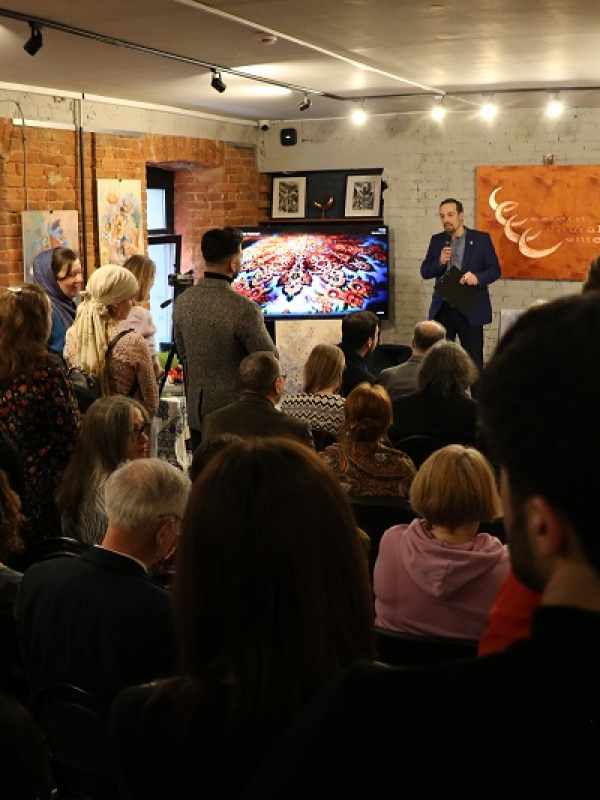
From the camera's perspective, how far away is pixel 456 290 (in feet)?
28.0

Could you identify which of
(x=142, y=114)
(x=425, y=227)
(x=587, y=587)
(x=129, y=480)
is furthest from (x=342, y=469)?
(x=425, y=227)

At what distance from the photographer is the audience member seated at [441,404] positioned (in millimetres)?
4691

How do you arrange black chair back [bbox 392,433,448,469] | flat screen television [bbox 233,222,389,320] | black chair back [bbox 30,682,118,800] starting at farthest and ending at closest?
flat screen television [bbox 233,222,389,320] < black chair back [bbox 392,433,448,469] < black chair back [bbox 30,682,118,800]

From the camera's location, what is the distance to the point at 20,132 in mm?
7762

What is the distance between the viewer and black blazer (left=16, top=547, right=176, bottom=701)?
7.09 ft

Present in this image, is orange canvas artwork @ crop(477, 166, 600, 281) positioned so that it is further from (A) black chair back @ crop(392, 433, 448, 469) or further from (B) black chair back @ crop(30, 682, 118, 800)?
(B) black chair back @ crop(30, 682, 118, 800)

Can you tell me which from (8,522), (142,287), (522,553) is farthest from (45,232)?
(522,553)

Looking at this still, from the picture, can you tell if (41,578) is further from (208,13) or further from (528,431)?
(208,13)

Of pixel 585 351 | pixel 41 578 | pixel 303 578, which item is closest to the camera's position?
pixel 585 351

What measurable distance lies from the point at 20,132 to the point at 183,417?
2.78m

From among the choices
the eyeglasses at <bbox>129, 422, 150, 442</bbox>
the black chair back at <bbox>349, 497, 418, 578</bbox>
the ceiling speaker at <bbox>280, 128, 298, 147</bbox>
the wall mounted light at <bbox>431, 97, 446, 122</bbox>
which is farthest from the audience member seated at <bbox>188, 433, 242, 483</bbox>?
the ceiling speaker at <bbox>280, 128, 298, 147</bbox>

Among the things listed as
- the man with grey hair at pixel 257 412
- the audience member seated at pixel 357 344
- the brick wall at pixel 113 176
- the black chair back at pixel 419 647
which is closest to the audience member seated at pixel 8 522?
the black chair back at pixel 419 647

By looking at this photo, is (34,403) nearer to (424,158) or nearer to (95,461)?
(95,461)

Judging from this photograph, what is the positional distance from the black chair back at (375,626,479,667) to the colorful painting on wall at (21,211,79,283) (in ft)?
18.8
